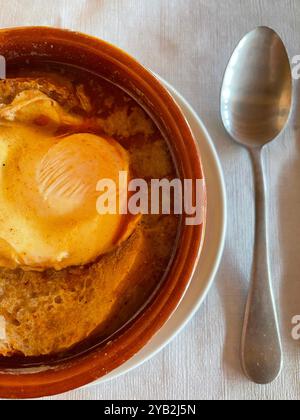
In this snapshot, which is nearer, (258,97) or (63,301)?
Result: (63,301)

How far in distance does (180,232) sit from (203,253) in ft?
0.41

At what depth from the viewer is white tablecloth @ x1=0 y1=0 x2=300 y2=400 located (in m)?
0.87

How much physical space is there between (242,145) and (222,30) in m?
0.21

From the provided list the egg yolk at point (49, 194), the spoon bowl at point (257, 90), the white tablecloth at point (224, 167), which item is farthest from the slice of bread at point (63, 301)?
the spoon bowl at point (257, 90)

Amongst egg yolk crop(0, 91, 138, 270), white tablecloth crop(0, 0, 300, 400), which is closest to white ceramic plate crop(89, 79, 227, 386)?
white tablecloth crop(0, 0, 300, 400)

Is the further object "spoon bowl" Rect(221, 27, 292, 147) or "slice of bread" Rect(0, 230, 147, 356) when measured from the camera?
"spoon bowl" Rect(221, 27, 292, 147)

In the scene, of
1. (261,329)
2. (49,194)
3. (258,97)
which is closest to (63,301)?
(49,194)

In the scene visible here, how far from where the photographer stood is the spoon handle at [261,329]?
2.82 feet

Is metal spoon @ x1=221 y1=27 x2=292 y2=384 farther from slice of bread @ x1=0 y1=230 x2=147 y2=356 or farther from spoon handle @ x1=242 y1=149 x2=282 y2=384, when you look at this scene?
slice of bread @ x1=0 y1=230 x2=147 y2=356

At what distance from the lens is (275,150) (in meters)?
0.93

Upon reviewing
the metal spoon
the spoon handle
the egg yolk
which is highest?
the metal spoon

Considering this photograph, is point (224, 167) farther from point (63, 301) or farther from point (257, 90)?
point (63, 301)

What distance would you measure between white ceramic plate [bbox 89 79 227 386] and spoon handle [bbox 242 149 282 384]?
0.26ft

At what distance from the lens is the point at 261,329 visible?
0.86 m
